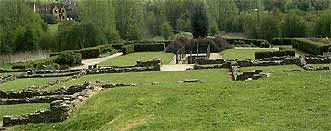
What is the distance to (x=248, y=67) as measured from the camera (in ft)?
122

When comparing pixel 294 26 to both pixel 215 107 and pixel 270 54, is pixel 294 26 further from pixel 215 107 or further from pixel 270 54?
pixel 215 107

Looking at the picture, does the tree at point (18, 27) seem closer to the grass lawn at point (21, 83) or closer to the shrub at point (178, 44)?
the shrub at point (178, 44)

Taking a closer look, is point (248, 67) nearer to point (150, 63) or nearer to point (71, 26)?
point (150, 63)

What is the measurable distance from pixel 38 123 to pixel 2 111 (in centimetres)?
424

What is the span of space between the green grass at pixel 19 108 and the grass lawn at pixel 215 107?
118 inches

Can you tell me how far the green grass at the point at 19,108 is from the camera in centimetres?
2215

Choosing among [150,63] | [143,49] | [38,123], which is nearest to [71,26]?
[143,49]

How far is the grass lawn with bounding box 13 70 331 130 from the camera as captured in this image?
14.4m

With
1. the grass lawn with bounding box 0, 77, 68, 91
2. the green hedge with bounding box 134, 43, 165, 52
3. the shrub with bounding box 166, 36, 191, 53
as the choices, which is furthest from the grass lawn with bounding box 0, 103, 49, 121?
the green hedge with bounding box 134, 43, 165, 52

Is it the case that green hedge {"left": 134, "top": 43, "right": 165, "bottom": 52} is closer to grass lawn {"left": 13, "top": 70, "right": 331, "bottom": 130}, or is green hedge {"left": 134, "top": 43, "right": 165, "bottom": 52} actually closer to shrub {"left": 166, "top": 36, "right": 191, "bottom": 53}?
shrub {"left": 166, "top": 36, "right": 191, "bottom": 53}

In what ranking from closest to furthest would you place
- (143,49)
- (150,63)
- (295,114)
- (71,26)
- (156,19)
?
1. (295,114)
2. (150,63)
3. (143,49)
4. (71,26)
5. (156,19)

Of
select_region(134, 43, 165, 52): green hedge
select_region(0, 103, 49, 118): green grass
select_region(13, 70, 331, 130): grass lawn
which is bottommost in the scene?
select_region(134, 43, 165, 52): green hedge

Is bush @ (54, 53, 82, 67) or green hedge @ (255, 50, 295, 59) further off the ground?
green hedge @ (255, 50, 295, 59)

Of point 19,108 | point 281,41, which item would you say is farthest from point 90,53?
point 19,108
